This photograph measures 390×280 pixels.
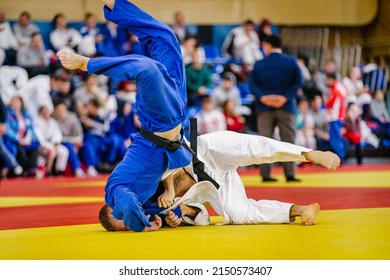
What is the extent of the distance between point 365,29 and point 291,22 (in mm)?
1876

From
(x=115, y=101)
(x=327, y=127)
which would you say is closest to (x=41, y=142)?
(x=115, y=101)

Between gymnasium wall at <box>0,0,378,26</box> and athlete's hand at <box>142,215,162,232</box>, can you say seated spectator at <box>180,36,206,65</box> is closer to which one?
gymnasium wall at <box>0,0,378,26</box>

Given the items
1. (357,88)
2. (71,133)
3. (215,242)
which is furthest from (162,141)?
(357,88)

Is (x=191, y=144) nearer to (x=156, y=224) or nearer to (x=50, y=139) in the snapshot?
(x=156, y=224)

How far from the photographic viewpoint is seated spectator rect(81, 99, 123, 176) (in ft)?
38.0

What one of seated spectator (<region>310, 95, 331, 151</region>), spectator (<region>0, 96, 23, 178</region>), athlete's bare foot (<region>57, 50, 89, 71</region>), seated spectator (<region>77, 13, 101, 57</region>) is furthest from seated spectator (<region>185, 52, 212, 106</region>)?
athlete's bare foot (<region>57, 50, 89, 71</region>)

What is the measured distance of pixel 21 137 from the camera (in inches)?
437

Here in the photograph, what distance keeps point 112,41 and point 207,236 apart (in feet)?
28.6

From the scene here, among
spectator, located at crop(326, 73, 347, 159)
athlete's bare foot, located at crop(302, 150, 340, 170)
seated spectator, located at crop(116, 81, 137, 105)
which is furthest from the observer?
spectator, located at crop(326, 73, 347, 159)

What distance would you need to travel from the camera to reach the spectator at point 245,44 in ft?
44.4

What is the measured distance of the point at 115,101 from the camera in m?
12.0

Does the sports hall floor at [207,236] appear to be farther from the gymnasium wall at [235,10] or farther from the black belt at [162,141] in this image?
the gymnasium wall at [235,10]

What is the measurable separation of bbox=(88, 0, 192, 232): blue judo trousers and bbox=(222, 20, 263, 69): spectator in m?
8.77

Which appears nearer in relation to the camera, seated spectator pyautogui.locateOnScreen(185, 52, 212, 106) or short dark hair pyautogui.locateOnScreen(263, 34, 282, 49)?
short dark hair pyautogui.locateOnScreen(263, 34, 282, 49)
